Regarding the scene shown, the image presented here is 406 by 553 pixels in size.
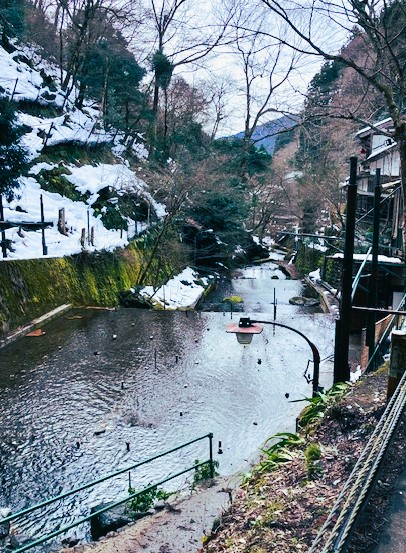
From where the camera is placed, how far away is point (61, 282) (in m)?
14.0

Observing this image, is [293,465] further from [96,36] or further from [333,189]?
[96,36]

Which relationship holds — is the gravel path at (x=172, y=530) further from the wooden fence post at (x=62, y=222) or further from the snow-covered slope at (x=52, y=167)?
the wooden fence post at (x=62, y=222)

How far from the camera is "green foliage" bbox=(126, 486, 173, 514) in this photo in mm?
5367

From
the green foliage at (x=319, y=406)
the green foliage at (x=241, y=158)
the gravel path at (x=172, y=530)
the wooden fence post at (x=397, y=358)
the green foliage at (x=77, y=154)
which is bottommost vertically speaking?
the gravel path at (x=172, y=530)

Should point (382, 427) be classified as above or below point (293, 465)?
above

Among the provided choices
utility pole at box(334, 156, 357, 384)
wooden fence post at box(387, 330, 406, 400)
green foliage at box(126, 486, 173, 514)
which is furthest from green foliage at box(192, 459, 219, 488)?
wooden fence post at box(387, 330, 406, 400)

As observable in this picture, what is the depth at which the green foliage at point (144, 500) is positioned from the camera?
5.37m

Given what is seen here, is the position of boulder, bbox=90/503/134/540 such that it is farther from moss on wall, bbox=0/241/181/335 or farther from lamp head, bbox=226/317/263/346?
moss on wall, bbox=0/241/181/335

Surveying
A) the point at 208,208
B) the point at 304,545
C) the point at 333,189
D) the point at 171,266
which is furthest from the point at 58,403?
the point at 333,189

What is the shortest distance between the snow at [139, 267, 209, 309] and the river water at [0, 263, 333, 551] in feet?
11.5

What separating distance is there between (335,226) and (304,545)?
1047 inches

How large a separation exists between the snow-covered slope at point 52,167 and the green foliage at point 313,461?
1089cm

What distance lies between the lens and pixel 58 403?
827 centimetres

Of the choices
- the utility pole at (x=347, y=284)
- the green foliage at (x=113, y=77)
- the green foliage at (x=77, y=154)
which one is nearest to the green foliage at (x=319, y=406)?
the utility pole at (x=347, y=284)
